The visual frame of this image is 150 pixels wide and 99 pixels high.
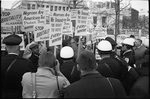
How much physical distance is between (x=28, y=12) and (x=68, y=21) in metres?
1.50

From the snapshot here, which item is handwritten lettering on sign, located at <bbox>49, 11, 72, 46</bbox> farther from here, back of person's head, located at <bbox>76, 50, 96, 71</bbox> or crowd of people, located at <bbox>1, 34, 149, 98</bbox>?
back of person's head, located at <bbox>76, 50, 96, 71</bbox>

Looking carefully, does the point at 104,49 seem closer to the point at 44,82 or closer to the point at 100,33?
the point at 44,82

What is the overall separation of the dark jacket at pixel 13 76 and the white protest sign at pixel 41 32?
3.11 m

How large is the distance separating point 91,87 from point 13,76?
1.65m

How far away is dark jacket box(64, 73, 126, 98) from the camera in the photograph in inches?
118

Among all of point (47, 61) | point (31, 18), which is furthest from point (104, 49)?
point (31, 18)

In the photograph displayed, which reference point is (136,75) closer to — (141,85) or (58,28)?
(141,85)

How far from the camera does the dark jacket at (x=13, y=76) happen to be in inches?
162

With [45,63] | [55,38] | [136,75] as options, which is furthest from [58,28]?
[45,63]

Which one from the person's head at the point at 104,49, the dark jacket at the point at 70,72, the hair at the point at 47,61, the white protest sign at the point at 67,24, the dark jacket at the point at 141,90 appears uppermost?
the white protest sign at the point at 67,24

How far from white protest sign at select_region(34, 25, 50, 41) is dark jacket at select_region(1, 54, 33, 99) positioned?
3114 mm

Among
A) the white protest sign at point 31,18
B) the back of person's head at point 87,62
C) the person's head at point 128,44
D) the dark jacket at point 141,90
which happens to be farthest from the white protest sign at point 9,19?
the dark jacket at point 141,90

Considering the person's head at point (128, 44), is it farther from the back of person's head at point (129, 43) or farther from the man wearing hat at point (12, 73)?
the man wearing hat at point (12, 73)

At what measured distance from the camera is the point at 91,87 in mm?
3008
